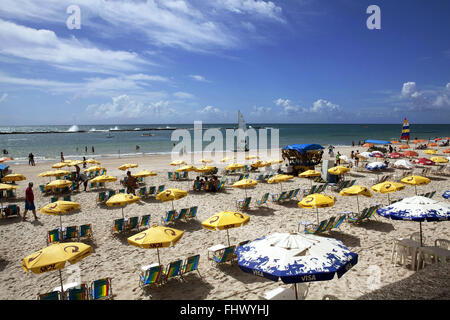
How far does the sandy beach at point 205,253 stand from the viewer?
546cm

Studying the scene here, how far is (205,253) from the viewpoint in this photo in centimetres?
754

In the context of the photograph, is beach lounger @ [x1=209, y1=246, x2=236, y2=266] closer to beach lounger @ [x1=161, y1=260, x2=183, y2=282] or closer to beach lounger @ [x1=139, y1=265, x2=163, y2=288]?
beach lounger @ [x1=161, y1=260, x2=183, y2=282]

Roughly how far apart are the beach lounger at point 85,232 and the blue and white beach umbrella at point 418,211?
8.15 metres

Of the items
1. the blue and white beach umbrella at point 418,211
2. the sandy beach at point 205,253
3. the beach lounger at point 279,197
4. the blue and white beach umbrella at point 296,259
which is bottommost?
the sandy beach at point 205,253

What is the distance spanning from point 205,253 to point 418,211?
511cm

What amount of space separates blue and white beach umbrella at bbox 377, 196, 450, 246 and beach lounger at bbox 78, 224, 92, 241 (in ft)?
26.7

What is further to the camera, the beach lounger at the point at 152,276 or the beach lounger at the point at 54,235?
the beach lounger at the point at 54,235

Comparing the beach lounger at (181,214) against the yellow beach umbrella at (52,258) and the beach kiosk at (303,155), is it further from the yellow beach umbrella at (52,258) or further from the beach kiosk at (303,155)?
the beach kiosk at (303,155)

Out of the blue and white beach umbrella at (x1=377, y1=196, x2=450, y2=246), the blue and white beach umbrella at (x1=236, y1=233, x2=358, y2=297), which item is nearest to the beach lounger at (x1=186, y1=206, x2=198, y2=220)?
the blue and white beach umbrella at (x1=236, y1=233, x2=358, y2=297)

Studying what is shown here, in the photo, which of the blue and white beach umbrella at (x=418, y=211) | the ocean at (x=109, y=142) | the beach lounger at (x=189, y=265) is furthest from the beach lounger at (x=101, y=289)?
the ocean at (x=109, y=142)

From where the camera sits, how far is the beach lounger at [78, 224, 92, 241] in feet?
28.1
